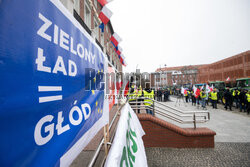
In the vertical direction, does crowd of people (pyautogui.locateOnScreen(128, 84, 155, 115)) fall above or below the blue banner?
below

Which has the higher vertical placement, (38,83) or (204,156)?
(38,83)

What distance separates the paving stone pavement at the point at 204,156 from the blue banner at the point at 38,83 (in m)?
3.51

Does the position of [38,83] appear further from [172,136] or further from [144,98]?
[172,136]

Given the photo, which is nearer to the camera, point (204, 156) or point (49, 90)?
point (49, 90)

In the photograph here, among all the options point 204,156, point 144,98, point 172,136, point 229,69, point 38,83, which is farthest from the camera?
point 229,69

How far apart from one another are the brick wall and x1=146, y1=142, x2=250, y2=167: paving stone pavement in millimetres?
189

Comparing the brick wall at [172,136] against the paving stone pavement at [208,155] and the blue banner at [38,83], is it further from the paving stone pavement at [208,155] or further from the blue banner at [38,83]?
the blue banner at [38,83]

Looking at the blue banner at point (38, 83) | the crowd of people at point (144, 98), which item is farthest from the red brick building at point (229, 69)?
the blue banner at point (38, 83)

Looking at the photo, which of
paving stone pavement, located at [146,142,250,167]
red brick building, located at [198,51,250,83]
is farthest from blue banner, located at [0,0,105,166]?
red brick building, located at [198,51,250,83]

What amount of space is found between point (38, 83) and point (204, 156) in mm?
4930

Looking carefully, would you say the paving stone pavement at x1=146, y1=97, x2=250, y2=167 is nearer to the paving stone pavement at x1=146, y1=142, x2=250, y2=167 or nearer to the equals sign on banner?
the paving stone pavement at x1=146, y1=142, x2=250, y2=167

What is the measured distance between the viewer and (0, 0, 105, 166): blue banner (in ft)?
1.66

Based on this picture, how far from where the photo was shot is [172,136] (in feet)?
14.9

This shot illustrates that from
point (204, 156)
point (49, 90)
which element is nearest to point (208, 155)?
point (204, 156)
